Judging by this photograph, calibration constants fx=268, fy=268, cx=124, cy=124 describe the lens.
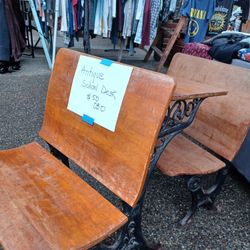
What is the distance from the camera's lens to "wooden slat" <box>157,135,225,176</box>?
1313 millimetres

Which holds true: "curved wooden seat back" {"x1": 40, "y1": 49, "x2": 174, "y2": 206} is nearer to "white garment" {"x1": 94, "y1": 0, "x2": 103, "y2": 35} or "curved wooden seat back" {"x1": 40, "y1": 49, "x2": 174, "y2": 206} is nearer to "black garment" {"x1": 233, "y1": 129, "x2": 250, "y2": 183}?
"black garment" {"x1": 233, "y1": 129, "x2": 250, "y2": 183}

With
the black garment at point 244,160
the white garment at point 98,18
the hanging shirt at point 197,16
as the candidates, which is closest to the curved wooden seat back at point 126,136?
the black garment at point 244,160

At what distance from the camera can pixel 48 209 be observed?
0.94 m

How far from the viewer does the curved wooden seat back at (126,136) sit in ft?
2.96

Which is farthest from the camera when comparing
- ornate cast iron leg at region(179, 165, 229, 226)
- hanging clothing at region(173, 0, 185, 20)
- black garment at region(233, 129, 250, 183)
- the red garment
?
hanging clothing at region(173, 0, 185, 20)

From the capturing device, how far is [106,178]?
105 cm

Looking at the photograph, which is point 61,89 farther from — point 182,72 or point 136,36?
point 136,36

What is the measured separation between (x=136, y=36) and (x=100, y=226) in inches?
148

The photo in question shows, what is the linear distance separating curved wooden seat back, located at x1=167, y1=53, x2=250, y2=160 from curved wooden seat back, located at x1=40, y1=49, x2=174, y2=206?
2.18 feet

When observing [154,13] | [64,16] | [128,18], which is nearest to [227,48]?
[128,18]

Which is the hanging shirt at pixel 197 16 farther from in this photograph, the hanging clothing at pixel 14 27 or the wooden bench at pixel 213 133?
the wooden bench at pixel 213 133

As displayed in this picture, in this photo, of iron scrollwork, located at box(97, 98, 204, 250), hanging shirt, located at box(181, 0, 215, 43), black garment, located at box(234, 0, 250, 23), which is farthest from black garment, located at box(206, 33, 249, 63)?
black garment, located at box(234, 0, 250, 23)

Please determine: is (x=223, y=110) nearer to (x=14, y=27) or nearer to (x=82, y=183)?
(x=82, y=183)

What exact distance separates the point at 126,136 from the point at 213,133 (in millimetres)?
741
